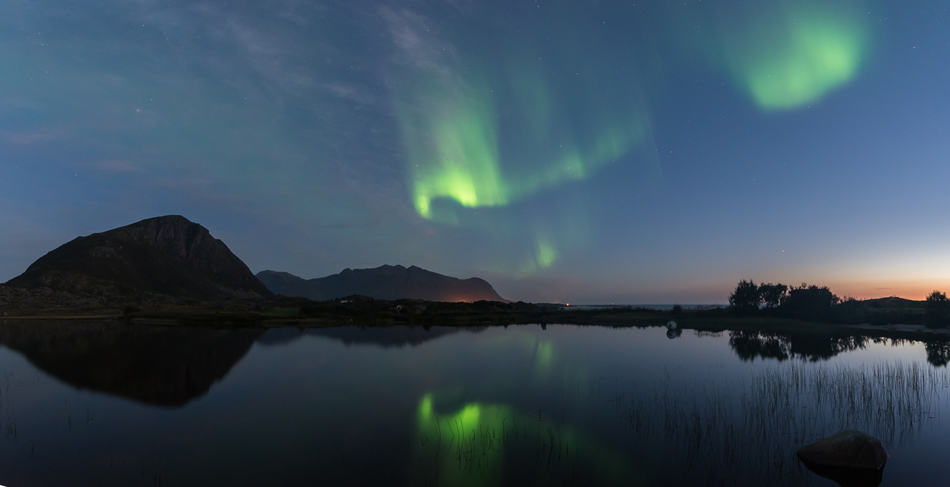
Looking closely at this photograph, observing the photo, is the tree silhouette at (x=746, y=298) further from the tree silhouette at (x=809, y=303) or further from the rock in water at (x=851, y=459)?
the rock in water at (x=851, y=459)

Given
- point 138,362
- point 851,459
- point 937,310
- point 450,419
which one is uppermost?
point 937,310

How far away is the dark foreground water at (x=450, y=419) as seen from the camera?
19.9 meters

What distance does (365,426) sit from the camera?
27641 mm

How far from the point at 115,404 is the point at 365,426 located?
851 inches

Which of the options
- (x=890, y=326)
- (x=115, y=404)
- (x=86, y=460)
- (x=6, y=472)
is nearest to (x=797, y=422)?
(x=86, y=460)

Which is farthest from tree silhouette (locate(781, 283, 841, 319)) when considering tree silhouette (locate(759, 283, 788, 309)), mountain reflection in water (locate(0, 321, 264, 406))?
mountain reflection in water (locate(0, 321, 264, 406))

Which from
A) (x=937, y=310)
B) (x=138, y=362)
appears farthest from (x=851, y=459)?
(x=937, y=310)

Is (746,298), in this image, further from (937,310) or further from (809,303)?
(937,310)

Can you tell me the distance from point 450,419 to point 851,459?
2195cm

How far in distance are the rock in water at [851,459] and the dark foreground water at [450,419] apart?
681 mm

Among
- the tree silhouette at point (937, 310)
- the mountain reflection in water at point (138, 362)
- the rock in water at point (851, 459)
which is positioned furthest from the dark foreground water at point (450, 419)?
the tree silhouette at point (937, 310)

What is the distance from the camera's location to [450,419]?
2928 centimetres

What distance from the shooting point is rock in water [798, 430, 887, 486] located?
19.5 meters

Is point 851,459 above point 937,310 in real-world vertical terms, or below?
below
